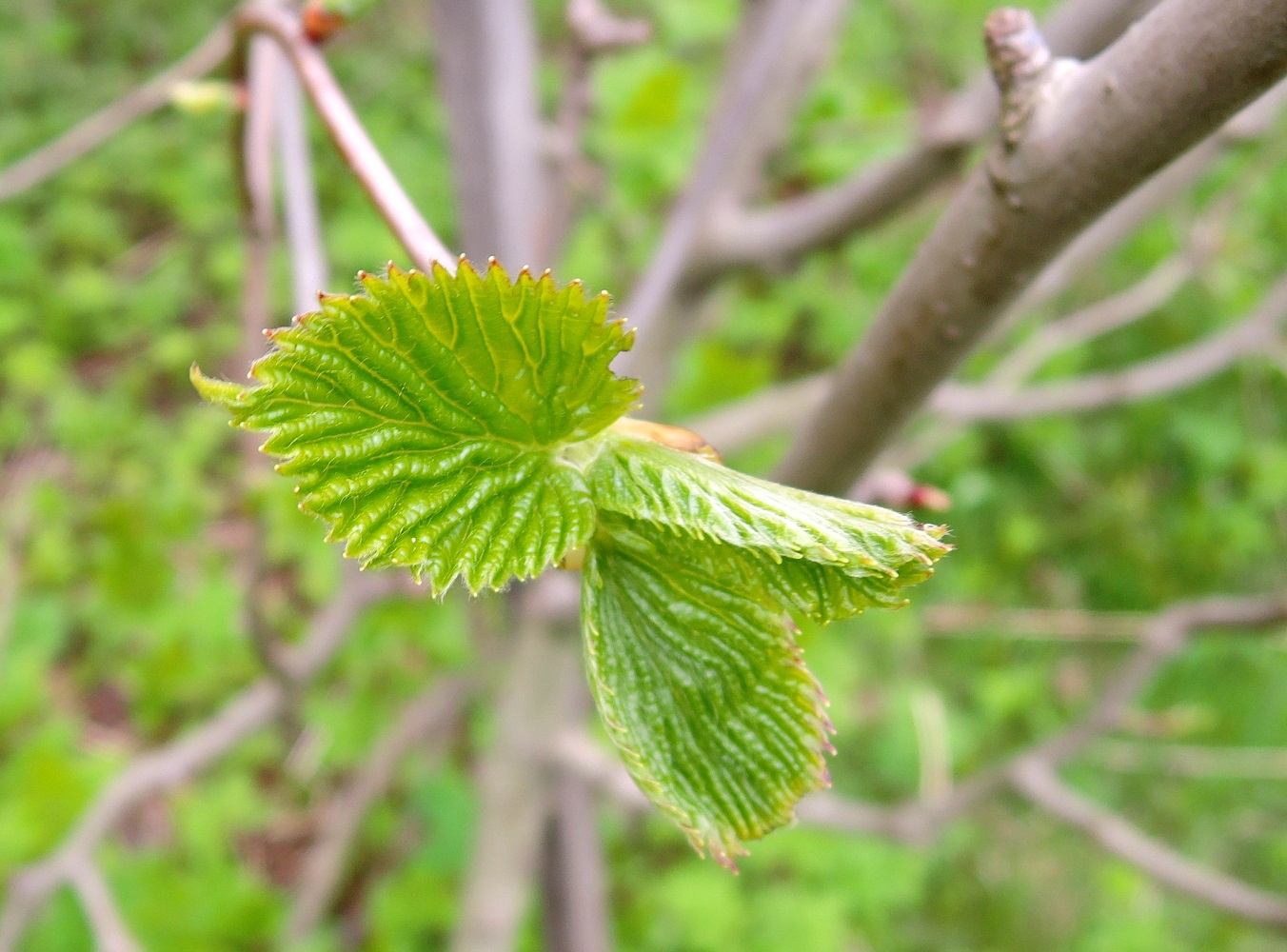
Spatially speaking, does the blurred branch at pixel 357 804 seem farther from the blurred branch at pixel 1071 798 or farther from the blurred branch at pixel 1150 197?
the blurred branch at pixel 1150 197

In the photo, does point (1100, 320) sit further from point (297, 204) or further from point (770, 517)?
point (770, 517)

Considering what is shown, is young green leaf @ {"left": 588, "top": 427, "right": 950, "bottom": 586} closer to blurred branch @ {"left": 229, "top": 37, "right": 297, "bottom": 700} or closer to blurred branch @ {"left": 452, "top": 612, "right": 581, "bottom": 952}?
blurred branch @ {"left": 229, "top": 37, "right": 297, "bottom": 700}

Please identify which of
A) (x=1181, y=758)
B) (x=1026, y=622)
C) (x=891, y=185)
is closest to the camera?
(x=891, y=185)

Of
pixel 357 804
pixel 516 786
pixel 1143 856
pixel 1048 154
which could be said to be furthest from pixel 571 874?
pixel 1048 154

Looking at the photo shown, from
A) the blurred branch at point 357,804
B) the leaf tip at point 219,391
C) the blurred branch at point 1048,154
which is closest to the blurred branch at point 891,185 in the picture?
the blurred branch at point 1048,154

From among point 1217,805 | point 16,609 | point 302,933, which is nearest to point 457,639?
point 302,933

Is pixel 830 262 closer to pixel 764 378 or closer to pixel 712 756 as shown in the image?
pixel 764 378

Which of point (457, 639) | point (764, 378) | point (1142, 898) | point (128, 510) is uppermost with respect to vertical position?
point (128, 510)
